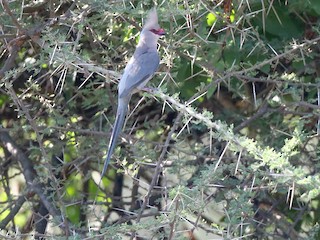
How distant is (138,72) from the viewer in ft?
12.2

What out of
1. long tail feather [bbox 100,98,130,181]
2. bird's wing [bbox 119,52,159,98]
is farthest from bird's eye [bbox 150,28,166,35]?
long tail feather [bbox 100,98,130,181]

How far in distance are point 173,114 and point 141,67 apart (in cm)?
117

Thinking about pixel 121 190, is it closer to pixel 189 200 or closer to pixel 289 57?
pixel 289 57

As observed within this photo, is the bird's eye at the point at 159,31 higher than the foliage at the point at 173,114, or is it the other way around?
the bird's eye at the point at 159,31

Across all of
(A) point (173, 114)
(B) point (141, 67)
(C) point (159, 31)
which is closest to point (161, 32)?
(C) point (159, 31)

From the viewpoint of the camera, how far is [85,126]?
485 centimetres

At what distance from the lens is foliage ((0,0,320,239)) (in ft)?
11.2

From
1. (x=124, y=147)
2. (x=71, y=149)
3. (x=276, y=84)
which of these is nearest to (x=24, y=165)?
(x=71, y=149)

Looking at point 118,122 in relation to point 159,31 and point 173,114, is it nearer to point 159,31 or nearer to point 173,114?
point 159,31

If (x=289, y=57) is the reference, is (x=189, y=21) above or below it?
above

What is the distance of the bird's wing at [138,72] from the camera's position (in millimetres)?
3680

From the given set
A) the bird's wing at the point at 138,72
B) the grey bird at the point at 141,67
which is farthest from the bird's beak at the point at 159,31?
the bird's wing at the point at 138,72

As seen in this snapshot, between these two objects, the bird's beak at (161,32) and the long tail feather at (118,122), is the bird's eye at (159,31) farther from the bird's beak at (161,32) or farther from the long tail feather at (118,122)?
the long tail feather at (118,122)

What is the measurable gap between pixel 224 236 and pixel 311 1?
118 cm
